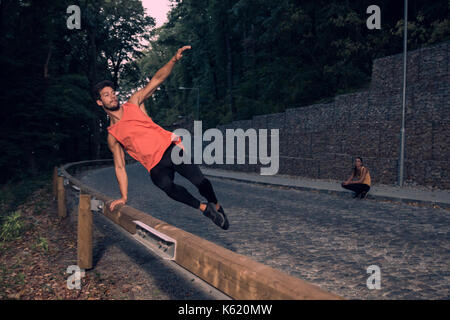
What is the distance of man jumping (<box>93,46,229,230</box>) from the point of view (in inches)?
162

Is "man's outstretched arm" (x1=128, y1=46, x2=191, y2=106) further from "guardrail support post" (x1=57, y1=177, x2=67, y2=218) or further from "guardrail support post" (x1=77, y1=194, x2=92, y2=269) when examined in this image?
"guardrail support post" (x1=57, y1=177, x2=67, y2=218)

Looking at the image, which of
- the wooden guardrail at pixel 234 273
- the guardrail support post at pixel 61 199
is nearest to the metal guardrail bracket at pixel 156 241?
the wooden guardrail at pixel 234 273

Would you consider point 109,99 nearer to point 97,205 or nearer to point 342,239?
point 97,205

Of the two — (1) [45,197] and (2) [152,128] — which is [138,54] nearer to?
(1) [45,197]

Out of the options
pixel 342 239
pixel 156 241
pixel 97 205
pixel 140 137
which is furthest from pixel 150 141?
pixel 342 239

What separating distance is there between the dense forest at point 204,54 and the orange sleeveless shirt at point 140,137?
18316mm

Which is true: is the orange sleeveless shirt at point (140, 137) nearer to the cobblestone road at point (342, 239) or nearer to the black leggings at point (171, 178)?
the black leggings at point (171, 178)

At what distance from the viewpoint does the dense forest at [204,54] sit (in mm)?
22203

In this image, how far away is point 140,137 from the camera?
13.6 feet

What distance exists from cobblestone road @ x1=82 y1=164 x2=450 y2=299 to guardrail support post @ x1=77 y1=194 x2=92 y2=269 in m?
2.22

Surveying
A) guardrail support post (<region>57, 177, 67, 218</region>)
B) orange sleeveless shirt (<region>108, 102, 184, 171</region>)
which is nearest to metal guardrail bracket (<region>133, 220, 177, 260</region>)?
orange sleeveless shirt (<region>108, 102, 184, 171</region>)

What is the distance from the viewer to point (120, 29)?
41.8 m
